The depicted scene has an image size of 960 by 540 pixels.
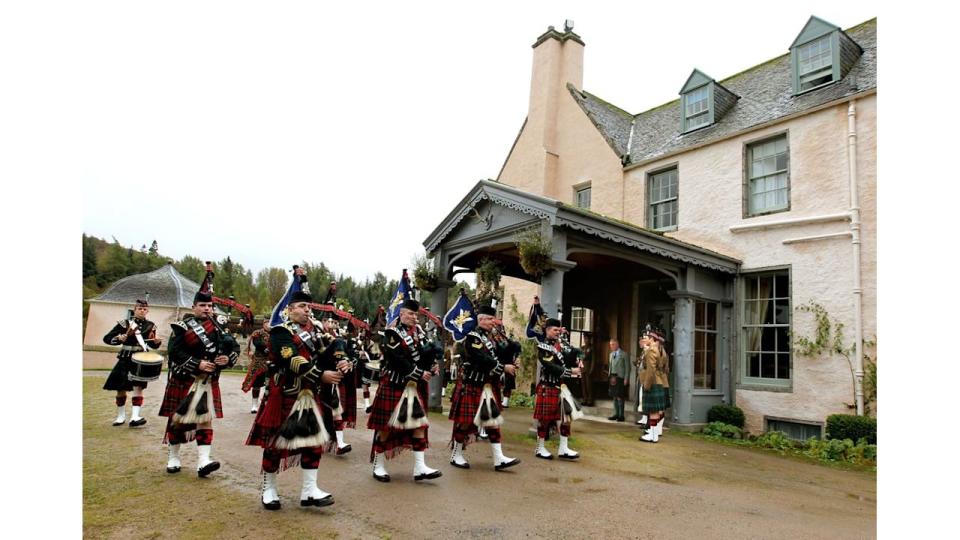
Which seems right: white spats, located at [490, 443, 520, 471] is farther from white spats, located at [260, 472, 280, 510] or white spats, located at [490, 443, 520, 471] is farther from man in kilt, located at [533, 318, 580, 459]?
white spats, located at [260, 472, 280, 510]

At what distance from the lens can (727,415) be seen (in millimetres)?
10945

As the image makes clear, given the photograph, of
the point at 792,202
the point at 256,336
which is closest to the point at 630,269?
the point at 792,202

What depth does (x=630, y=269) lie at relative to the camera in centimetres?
1303

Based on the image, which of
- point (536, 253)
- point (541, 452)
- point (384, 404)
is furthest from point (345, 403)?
point (536, 253)

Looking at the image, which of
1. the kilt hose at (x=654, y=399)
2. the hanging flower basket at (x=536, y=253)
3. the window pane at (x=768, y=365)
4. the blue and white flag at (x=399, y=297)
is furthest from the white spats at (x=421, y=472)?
the window pane at (x=768, y=365)

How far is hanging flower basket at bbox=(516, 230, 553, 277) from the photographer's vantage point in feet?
28.5

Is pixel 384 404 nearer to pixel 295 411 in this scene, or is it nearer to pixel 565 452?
pixel 295 411

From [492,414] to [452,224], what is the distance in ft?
17.5

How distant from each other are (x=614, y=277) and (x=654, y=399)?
Answer: 493 cm

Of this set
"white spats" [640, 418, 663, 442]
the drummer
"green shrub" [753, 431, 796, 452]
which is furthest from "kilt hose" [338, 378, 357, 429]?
"green shrub" [753, 431, 796, 452]

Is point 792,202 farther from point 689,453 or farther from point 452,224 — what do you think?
point 452,224

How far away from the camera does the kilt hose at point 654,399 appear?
30.9 ft

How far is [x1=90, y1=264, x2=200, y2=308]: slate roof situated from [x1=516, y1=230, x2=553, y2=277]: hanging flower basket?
25.5 m

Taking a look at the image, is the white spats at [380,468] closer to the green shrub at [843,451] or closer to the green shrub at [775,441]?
the green shrub at [843,451]
